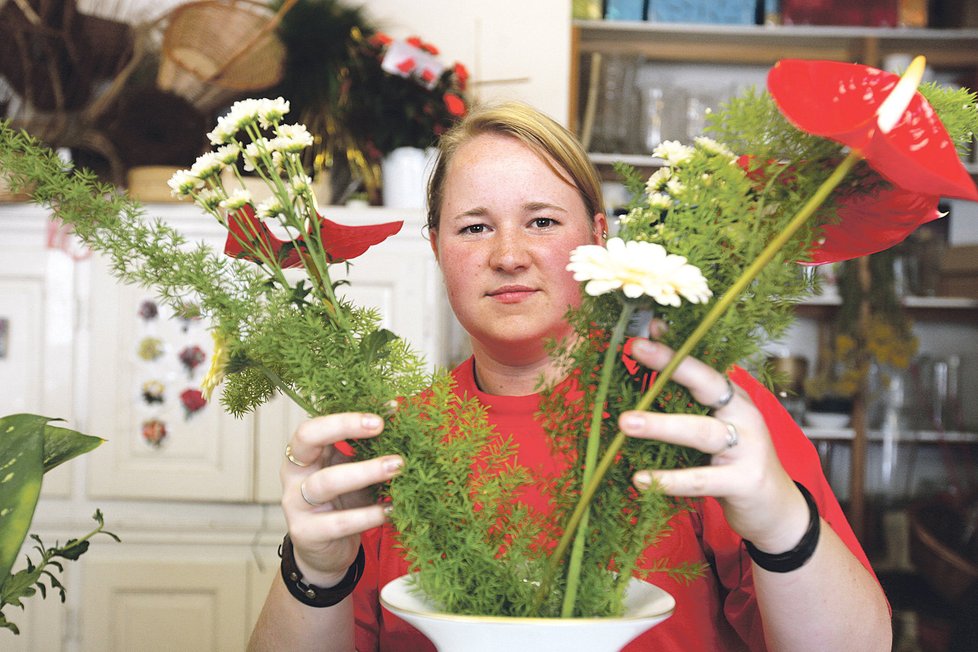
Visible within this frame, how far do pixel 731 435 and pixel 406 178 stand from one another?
6.34ft

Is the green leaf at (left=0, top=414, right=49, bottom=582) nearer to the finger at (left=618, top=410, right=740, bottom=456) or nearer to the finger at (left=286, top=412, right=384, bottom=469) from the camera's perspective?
the finger at (left=286, top=412, right=384, bottom=469)

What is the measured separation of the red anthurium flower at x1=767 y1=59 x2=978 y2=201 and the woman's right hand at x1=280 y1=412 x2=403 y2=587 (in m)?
0.30

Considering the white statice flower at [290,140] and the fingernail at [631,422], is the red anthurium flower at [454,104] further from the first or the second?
the fingernail at [631,422]

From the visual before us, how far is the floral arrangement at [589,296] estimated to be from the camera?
48 cm

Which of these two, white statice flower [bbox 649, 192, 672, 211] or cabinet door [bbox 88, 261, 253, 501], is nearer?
white statice flower [bbox 649, 192, 672, 211]

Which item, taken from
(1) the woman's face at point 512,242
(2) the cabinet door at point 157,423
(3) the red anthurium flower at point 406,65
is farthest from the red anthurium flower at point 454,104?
(1) the woman's face at point 512,242

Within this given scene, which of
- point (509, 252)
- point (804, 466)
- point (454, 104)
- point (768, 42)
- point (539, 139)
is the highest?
point (768, 42)

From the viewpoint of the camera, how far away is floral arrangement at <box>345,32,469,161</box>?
7.76ft

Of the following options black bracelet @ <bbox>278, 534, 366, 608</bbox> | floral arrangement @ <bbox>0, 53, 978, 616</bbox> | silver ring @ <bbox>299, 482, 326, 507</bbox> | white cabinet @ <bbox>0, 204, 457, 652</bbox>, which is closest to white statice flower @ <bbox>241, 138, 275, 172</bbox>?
floral arrangement @ <bbox>0, 53, 978, 616</bbox>

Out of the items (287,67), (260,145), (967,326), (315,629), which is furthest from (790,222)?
(967,326)

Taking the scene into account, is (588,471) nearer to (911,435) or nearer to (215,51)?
(215,51)

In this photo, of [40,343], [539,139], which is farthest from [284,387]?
[40,343]

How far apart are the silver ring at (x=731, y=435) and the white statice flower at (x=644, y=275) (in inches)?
4.7

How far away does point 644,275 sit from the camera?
1.47 feet
